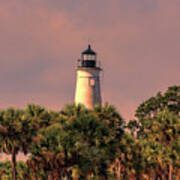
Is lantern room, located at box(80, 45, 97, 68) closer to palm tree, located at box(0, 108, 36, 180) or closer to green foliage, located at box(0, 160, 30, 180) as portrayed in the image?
green foliage, located at box(0, 160, 30, 180)

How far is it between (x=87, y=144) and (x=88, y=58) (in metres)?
36.9

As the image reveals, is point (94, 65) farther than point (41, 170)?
Yes

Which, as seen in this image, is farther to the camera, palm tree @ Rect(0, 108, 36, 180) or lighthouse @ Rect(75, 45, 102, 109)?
lighthouse @ Rect(75, 45, 102, 109)

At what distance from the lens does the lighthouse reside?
106 meters

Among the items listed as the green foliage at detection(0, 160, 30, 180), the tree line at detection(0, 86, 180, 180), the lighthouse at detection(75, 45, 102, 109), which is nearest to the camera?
the tree line at detection(0, 86, 180, 180)

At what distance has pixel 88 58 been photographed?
107 metres

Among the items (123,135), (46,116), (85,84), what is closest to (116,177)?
(123,135)

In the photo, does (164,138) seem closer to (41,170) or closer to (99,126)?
(99,126)

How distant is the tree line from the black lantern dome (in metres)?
26.0

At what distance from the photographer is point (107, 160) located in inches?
2963

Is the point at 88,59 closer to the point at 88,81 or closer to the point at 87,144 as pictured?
the point at 88,81

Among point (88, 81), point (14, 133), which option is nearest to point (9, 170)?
point (88, 81)

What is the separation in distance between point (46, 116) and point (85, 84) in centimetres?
2768

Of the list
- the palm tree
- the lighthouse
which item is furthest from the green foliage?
the palm tree
